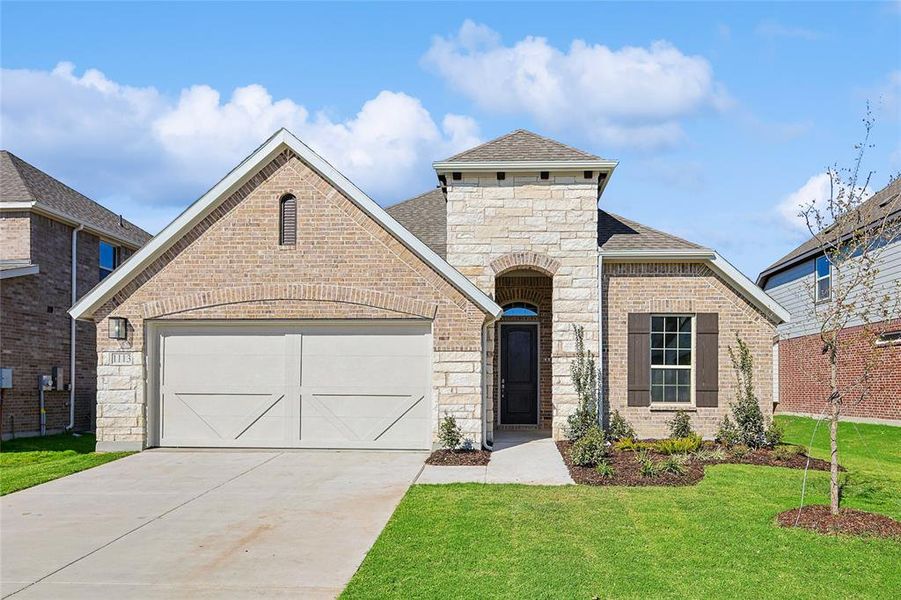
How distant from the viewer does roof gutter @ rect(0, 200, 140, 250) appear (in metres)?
17.3

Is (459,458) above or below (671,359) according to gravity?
below

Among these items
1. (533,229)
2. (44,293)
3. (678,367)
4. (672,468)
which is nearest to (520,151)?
(533,229)

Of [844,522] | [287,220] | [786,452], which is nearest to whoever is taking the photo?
[844,522]

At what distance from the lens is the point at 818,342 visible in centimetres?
2317

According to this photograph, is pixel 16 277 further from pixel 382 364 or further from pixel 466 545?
pixel 466 545

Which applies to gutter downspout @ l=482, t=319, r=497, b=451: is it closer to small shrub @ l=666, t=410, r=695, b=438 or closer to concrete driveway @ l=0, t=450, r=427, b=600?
concrete driveway @ l=0, t=450, r=427, b=600

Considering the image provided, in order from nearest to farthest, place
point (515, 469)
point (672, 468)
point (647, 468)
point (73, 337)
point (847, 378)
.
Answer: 1. point (647, 468)
2. point (672, 468)
3. point (515, 469)
4. point (73, 337)
5. point (847, 378)

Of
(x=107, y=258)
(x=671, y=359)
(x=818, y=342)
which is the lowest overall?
(x=671, y=359)

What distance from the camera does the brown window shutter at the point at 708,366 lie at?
1554cm

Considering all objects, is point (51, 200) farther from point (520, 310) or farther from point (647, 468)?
point (647, 468)

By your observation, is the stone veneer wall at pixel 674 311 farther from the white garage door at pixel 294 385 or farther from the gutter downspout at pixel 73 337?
the gutter downspout at pixel 73 337

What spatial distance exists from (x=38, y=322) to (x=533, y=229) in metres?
11.4

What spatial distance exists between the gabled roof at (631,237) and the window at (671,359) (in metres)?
1.43

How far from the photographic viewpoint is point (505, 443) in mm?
15086
